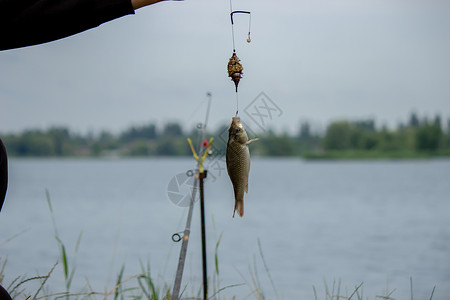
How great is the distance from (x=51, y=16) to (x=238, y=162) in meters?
0.93

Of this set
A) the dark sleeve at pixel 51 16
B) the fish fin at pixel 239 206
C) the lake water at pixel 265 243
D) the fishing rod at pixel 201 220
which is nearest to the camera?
the dark sleeve at pixel 51 16

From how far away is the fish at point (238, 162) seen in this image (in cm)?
216

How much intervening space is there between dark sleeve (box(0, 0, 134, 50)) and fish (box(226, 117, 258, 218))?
0.81 meters

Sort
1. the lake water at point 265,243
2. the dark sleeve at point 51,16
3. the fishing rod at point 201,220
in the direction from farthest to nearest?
1. the lake water at point 265,243
2. the fishing rod at point 201,220
3. the dark sleeve at point 51,16

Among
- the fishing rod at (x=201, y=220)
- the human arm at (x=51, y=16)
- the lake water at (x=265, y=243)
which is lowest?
the lake water at (x=265, y=243)

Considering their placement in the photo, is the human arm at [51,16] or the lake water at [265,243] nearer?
the human arm at [51,16]

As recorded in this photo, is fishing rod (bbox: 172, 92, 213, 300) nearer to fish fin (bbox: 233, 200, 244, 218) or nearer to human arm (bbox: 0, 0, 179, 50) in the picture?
fish fin (bbox: 233, 200, 244, 218)

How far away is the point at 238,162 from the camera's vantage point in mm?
2191

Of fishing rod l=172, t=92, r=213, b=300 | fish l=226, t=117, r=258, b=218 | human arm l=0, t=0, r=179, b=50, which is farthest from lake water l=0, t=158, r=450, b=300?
human arm l=0, t=0, r=179, b=50

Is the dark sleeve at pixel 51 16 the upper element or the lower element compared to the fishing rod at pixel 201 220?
upper

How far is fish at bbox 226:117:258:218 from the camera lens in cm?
216

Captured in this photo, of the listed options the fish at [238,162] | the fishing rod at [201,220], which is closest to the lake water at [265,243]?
the fishing rod at [201,220]

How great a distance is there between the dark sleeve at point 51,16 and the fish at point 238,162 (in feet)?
2.65

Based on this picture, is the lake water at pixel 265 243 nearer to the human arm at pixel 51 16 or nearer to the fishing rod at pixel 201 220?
the fishing rod at pixel 201 220
